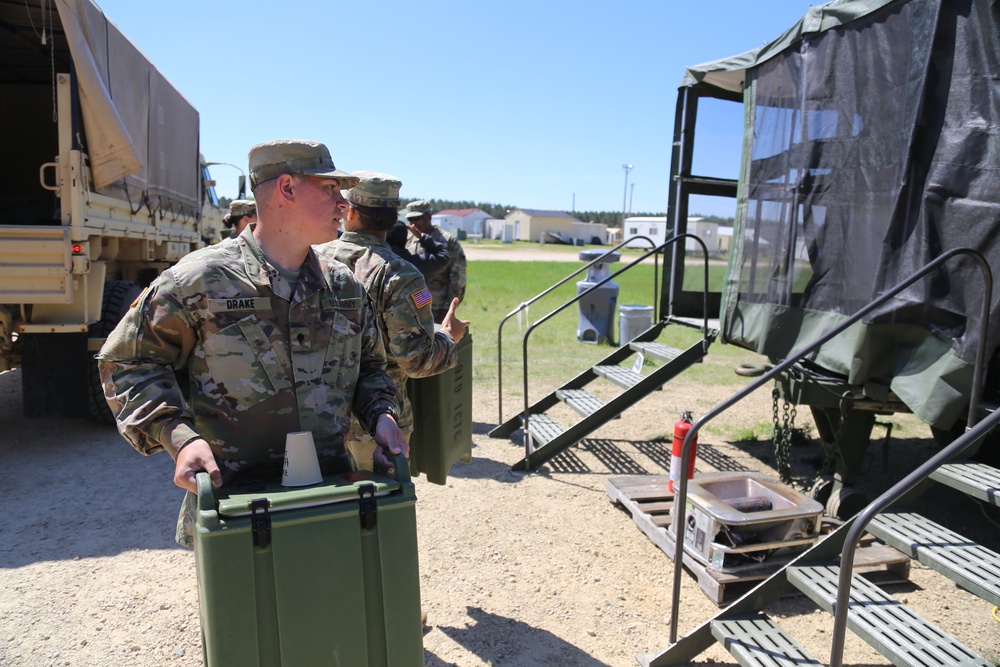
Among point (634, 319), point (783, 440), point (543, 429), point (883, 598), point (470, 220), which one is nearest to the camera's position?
point (883, 598)

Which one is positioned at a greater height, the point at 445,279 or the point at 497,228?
the point at 445,279

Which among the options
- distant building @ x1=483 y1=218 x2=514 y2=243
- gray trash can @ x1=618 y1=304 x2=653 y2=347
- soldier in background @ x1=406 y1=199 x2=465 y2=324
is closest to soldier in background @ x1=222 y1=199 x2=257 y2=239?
Answer: soldier in background @ x1=406 y1=199 x2=465 y2=324

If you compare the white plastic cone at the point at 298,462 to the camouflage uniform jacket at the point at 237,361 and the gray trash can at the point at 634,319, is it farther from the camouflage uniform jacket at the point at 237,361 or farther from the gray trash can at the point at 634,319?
the gray trash can at the point at 634,319

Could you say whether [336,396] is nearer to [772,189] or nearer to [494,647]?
[494,647]

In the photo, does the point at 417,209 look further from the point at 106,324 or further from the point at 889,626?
the point at 889,626

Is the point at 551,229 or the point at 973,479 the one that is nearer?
the point at 973,479

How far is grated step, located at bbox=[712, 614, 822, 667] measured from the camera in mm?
2555

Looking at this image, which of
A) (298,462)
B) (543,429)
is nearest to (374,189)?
(298,462)

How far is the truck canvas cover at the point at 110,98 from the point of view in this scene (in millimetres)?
4977

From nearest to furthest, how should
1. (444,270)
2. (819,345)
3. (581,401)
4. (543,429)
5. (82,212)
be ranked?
(819,345) → (82,212) → (543,429) → (581,401) → (444,270)

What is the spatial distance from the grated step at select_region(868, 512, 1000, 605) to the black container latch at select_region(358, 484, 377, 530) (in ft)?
6.97

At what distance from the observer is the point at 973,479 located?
112 inches

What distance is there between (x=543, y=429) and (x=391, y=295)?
3.02 m

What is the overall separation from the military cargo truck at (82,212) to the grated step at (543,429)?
3387mm
